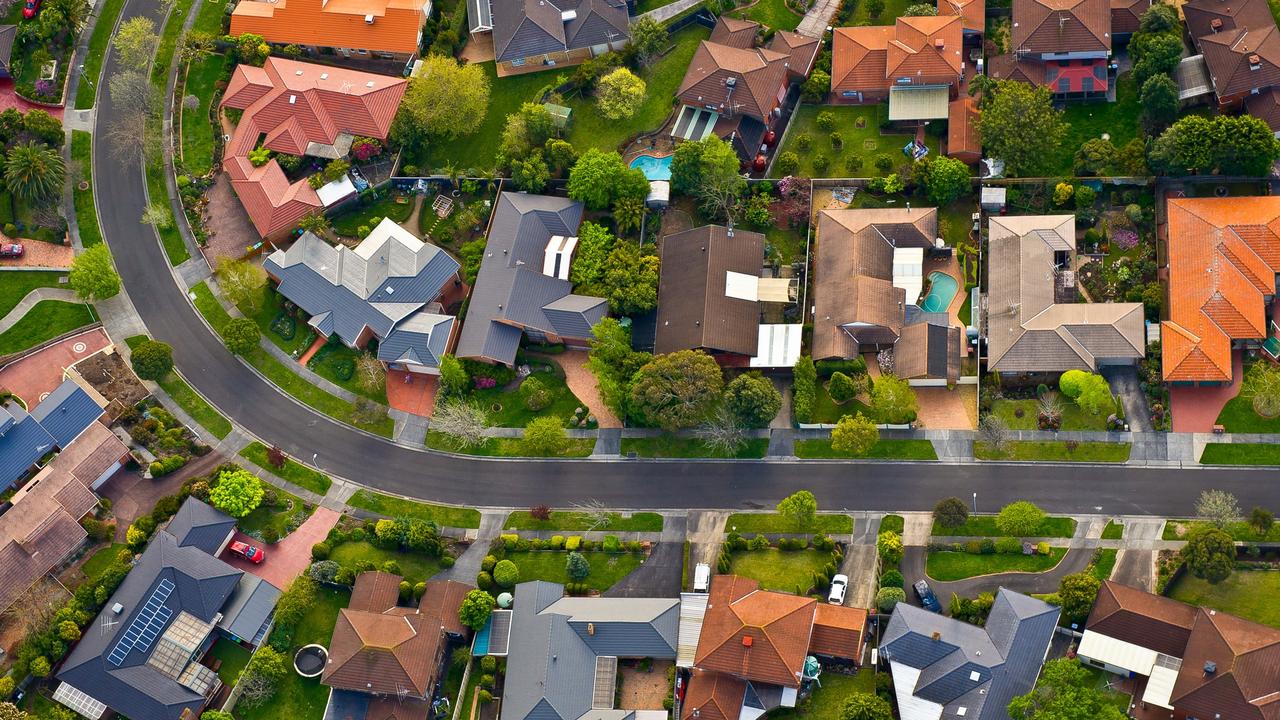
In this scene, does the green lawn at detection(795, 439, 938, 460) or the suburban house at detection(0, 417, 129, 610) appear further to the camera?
the suburban house at detection(0, 417, 129, 610)

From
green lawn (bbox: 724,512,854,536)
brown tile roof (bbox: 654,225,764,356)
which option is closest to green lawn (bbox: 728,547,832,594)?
green lawn (bbox: 724,512,854,536)

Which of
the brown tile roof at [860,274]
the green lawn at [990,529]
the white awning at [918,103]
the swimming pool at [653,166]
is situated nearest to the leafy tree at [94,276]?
the swimming pool at [653,166]

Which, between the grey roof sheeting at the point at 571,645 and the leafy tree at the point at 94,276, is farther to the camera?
the leafy tree at the point at 94,276

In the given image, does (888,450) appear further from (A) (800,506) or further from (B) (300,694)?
(B) (300,694)

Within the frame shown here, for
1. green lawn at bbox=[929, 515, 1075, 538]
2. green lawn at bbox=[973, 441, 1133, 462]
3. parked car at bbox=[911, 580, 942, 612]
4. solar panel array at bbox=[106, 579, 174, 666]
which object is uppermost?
green lawn at bbox=[973, 441, 1133, 462]

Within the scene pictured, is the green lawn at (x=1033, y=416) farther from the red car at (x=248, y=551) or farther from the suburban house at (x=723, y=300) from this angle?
the red car at (x=248, y=551)

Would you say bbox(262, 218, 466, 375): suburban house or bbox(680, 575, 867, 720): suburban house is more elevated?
bbox(262, 218, 466, 375): suburban house

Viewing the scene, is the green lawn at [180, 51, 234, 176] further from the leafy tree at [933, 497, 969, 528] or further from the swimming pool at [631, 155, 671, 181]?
the leafy tree at [933, 497, 969, 528]
